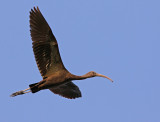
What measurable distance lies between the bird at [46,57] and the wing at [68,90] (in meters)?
1.90

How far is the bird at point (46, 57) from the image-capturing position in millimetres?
18969

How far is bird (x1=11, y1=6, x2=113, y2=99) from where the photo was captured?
62.2ft

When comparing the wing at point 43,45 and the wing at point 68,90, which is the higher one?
the wing at point 43,45

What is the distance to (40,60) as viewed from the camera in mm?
19172

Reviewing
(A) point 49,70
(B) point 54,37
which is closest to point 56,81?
(A) point 49,70

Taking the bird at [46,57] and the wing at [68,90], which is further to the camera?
the wing at [68,90]

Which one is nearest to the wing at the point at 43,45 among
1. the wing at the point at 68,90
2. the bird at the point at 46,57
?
the bird at the point at 46,57

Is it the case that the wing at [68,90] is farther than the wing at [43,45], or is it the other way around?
the wing at [68,90]

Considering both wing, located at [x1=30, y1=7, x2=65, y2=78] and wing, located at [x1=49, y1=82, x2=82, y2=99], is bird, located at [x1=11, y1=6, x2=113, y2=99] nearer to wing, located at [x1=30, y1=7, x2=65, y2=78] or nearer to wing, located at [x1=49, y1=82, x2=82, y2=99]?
wing, located at [x1=30, y1=7, x2=65, y2=78]

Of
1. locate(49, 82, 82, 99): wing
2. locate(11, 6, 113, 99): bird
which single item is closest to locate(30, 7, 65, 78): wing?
locate(11, 6, 113, 99): bird

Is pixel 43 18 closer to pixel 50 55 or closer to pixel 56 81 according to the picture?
pixel 50 55

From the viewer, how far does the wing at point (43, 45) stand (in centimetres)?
1906

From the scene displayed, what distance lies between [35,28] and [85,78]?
3.24 m

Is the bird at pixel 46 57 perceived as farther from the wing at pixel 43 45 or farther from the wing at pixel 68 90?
the wing at pixel 68 90
